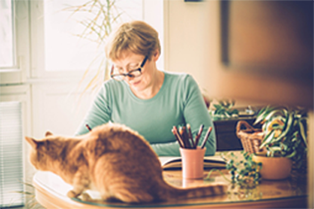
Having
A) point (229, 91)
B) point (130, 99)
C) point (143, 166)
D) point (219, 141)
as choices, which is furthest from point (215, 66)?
point (219, 141)

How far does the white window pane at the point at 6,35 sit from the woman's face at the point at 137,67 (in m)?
1.71

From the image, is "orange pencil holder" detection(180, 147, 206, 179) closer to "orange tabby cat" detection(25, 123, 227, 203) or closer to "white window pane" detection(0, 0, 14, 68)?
"orange tabby cat" detection(25, 123, 227, 203)

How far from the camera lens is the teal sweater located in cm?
185

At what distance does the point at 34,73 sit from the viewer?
3.16 metres

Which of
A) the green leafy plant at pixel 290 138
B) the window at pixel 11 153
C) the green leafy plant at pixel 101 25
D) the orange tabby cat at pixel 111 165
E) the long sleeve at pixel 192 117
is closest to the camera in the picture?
the orange tabby cat at pixel 111 165

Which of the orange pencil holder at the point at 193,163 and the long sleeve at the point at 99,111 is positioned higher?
the long sleeve at the point at 99,111

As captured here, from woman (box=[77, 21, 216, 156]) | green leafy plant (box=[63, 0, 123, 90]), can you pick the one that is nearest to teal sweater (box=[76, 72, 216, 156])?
woman (box=[77, 21, 216, 156])

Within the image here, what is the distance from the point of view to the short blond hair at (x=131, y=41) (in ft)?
5.47

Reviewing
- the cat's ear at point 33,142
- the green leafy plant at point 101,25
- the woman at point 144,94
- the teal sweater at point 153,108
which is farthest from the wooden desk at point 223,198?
the green leafy plant at point 101,25

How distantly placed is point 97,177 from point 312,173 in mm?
792

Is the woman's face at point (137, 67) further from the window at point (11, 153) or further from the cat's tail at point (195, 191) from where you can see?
the window at point (11, 153)

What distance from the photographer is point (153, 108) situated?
188 cm

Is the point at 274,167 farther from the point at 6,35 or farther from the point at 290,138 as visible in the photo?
the point at 6,35

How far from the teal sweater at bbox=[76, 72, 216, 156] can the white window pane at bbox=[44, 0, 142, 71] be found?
1386 mm
